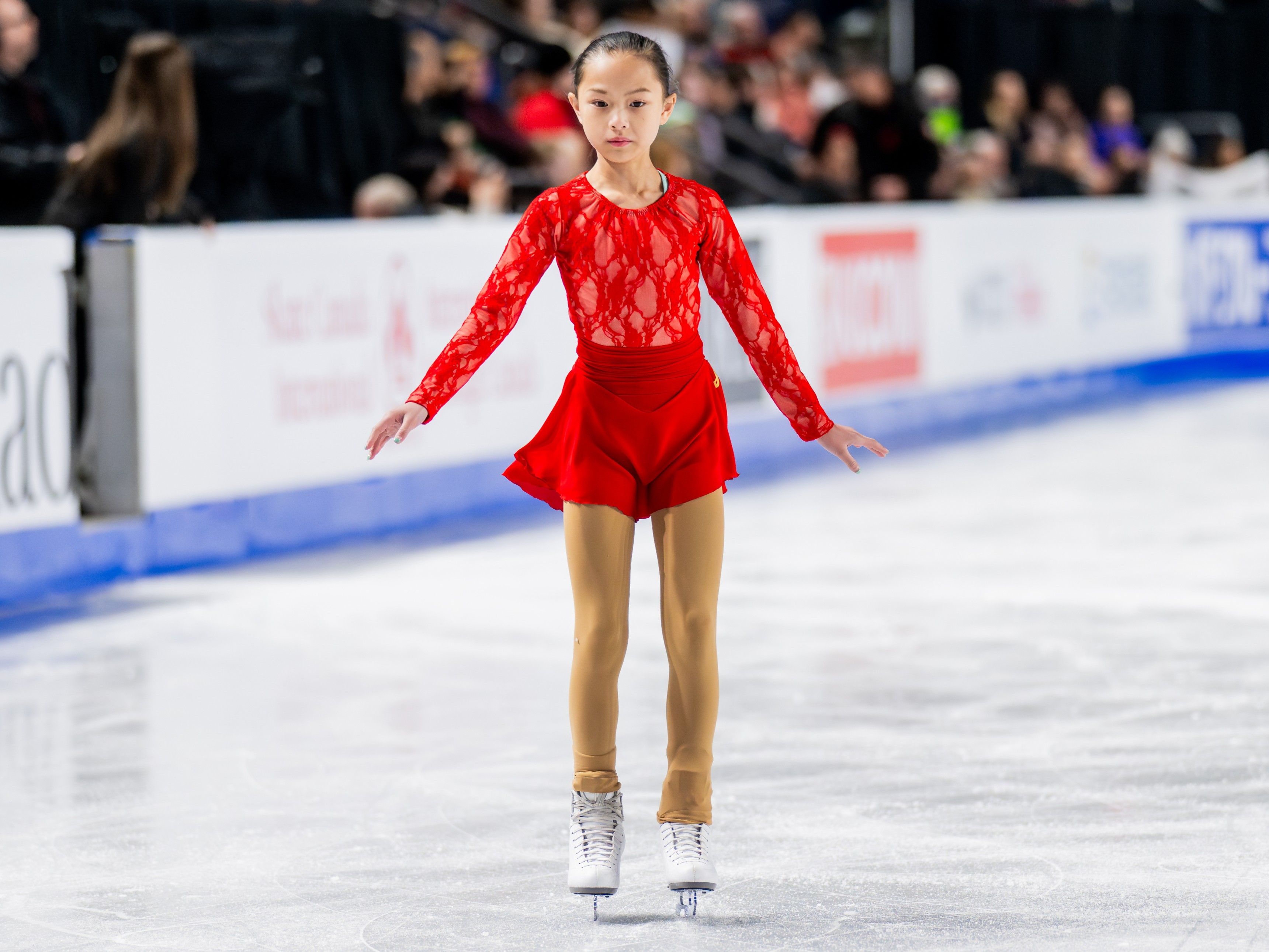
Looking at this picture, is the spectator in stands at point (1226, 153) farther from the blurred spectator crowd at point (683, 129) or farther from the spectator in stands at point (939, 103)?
the spectator in stands at point (939, 103)

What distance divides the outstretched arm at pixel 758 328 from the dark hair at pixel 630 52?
0.78ft

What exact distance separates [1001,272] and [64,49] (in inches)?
258

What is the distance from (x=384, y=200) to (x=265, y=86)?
Answer: 78 cm

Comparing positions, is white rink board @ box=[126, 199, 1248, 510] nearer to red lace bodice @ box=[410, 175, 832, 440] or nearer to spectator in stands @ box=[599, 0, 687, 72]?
spectator in stands @ box=[599, 0, 687, 72]

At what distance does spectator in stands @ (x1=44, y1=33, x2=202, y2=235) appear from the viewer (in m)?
7.67

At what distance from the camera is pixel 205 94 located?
9367 mm

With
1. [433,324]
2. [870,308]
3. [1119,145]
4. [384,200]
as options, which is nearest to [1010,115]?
[1119,145]

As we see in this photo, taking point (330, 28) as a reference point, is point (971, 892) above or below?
below

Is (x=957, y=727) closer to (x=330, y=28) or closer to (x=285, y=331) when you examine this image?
(x=285, y=331)

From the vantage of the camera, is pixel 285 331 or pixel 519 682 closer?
pixel 519 682

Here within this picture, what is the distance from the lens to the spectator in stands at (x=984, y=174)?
14.6 m

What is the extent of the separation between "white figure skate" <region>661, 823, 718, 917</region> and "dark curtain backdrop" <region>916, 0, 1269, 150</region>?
15902 mm

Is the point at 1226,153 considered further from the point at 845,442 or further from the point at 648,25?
the point at 845,442

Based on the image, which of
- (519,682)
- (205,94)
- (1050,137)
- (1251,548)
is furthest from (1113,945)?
(1050,137)
